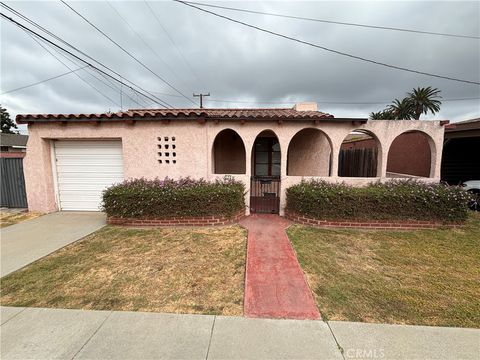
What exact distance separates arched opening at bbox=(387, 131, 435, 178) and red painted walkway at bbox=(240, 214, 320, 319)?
24.1 feet

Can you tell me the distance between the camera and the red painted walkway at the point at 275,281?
2.58 meters

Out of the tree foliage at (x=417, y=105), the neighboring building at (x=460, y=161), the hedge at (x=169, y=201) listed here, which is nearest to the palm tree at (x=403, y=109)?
the tree foliage at (x=417, y=105)

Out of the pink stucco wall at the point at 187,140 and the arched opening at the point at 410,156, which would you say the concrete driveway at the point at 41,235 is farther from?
the arched opening at the point at 410,156

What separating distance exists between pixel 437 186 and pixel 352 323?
5.47m

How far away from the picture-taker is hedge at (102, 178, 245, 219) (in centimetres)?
562

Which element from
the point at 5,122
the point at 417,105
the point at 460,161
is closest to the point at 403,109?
the point at 417,105

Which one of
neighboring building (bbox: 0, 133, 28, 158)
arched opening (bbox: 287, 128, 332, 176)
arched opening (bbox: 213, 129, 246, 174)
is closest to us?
arched opening (bbox: 287, 128, 332, 176)

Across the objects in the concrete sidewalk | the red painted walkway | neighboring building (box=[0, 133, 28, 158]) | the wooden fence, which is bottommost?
the red painted walkway

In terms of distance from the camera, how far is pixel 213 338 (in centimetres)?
216

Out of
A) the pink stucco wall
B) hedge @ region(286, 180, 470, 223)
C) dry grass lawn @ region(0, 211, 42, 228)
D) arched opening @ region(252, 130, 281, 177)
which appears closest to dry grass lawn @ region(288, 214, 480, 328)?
hedge @ region(286, 180, 470, 223)

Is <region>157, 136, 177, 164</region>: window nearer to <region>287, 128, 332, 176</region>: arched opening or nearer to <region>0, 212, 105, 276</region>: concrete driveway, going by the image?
<region>0, 212, 105, 276</region>: concrete driveway

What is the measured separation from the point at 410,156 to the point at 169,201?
11.1 meters

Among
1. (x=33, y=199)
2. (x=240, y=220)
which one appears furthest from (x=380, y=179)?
(x=33, y=199)

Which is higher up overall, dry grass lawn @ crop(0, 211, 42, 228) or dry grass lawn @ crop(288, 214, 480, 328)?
dry grass lawn @ crop(0, 211, 42, 228)
